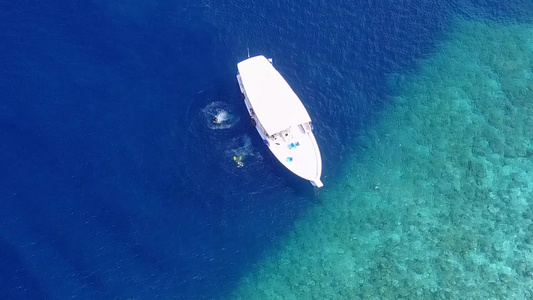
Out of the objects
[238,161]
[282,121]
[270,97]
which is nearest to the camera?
[282,121]

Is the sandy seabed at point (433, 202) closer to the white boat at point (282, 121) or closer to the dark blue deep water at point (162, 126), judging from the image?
the dark blue deep water at point (162, 126)

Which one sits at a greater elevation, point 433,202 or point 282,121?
point 282,121

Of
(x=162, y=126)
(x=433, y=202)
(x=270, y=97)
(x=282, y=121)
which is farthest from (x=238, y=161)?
(x=433, y=202)

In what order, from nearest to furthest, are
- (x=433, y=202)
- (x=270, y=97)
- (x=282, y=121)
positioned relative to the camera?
(x=282, y=121) < (x=433, y=202) < (x=270, y=97)

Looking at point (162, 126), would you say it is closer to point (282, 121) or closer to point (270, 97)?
point (270, 97)

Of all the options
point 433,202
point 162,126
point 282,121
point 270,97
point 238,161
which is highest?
point 162,126

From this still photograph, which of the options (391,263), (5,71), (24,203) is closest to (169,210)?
(24,203)

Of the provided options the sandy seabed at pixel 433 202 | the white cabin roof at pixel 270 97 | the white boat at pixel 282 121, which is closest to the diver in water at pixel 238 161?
the white boat at pixel 282 121

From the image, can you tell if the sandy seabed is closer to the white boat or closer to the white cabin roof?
the white boat
